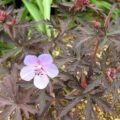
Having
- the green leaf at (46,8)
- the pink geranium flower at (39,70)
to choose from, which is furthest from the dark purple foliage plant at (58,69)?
the green leaf at (46,8)

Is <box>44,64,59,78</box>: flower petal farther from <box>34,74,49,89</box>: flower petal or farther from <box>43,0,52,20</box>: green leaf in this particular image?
<box>43,0,52,20</box>: green leaf

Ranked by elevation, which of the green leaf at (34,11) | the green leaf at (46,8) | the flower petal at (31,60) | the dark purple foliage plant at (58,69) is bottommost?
the green leaf at (34,11)

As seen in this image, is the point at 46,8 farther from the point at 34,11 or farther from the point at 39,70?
the point at 39,70

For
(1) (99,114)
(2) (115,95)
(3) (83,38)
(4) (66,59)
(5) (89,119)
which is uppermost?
(3) (83,38)

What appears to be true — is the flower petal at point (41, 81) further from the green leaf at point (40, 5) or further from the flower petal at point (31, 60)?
the green leaf at point (40, 5)

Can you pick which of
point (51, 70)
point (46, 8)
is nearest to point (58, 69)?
point (51, 70)

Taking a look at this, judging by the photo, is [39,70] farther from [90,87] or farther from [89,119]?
[89,119]

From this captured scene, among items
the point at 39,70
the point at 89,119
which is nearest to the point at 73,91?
the point at 89,119

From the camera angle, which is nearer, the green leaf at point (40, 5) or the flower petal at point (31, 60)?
the flower petal at point (31, 60)
